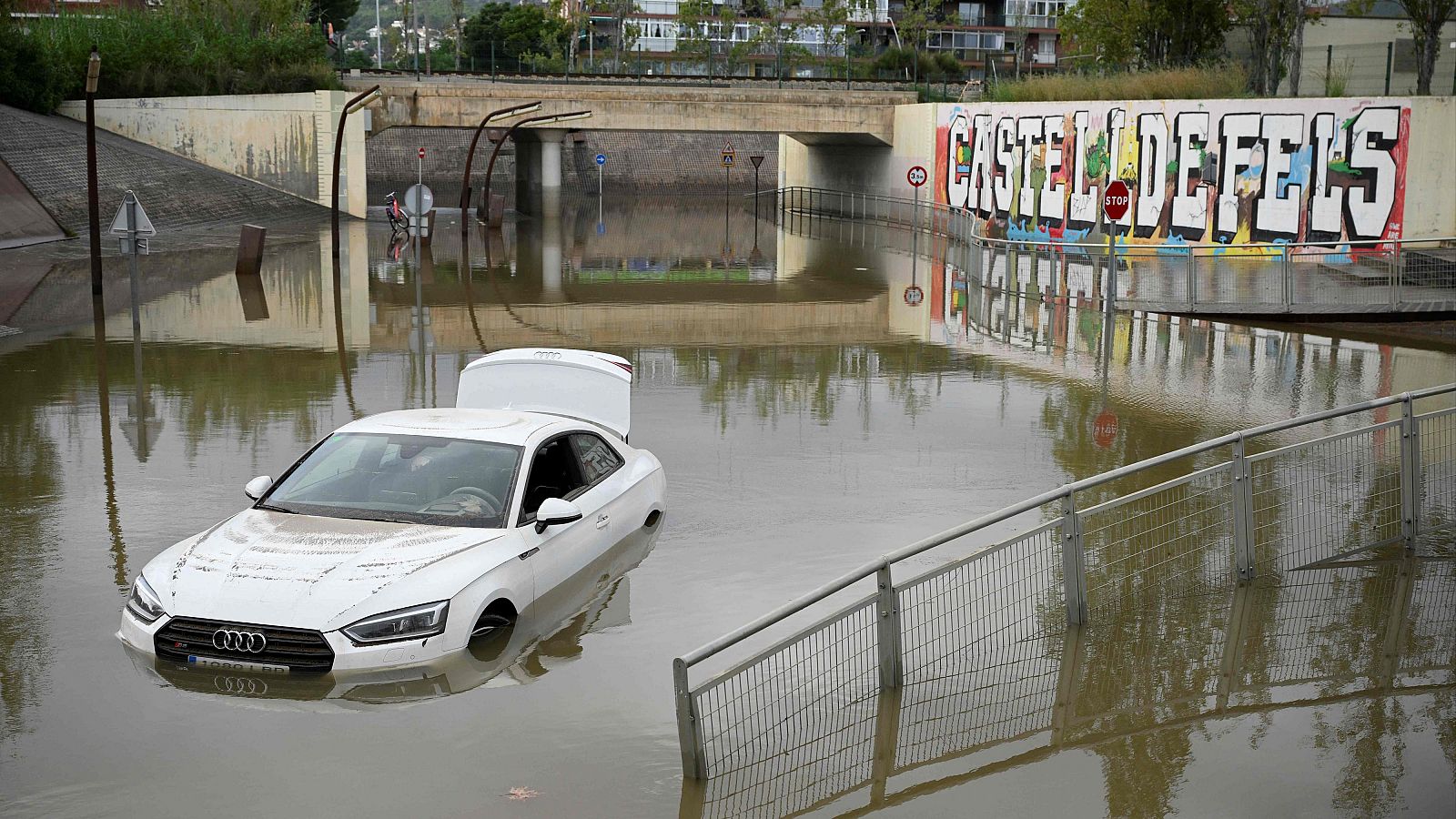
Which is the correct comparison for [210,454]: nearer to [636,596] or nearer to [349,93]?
[636,596]

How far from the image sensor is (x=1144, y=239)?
37.6 metres

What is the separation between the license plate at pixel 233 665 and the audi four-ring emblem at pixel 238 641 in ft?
0.24

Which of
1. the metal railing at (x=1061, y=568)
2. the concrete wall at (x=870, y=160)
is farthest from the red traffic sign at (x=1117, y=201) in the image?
the concrete wall at (x=870, y=160)

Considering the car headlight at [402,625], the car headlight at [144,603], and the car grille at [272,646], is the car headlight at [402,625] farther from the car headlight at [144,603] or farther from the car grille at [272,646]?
the car headlight at [144,603]

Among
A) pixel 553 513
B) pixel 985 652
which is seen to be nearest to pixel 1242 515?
pixel 985 652

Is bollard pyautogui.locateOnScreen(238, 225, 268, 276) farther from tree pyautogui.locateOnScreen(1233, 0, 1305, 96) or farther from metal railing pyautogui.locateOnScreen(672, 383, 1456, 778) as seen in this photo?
tree pyautogui.locateOnScreen(1233, 0, 1305, 96)

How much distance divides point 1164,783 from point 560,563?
14.0 ft

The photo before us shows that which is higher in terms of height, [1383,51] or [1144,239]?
[1383,51]

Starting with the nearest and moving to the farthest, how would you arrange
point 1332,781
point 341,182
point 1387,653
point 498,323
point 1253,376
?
point 1332,781, point 1387,653, point 1253,376, point 498,323, point 341,182

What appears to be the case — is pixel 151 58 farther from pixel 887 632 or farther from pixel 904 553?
pixel 904 553

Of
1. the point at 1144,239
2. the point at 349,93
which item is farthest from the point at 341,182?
the point at 1144,239

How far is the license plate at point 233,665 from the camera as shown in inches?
322

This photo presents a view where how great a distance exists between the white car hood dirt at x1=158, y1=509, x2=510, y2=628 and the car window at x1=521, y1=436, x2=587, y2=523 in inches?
24.6

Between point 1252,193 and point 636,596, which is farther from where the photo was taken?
point 1252,193
